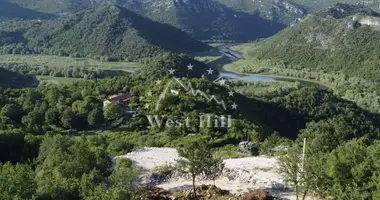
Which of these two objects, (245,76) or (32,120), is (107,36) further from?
(32,120)

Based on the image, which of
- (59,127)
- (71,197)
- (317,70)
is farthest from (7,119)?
(317,70)

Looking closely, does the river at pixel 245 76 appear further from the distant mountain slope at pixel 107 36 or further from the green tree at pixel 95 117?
the green tree at pixel 95 117

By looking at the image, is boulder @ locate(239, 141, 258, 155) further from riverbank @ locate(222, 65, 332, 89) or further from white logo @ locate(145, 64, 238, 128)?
riverbank @ locate(222, 65, 332, 89)

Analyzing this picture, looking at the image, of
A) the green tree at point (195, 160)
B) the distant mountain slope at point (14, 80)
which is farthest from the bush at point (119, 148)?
the distant mountain slope at point (14, 80)

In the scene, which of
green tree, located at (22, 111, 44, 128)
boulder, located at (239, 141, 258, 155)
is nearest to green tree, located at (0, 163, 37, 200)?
boulder, located at (239, 141, 258, 155)

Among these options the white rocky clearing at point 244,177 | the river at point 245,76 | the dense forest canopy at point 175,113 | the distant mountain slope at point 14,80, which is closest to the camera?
the dense forest canopy at point 175,113

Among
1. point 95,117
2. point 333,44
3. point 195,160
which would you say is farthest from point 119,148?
point 333,44
